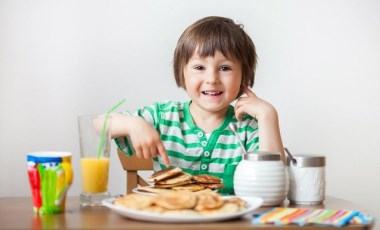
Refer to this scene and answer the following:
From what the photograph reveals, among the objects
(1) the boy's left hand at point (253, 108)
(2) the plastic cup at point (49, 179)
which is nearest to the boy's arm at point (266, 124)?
(1) the boy's left hand at point (253, 108)

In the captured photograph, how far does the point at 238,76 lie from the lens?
169 cm

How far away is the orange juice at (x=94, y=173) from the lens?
1.16m

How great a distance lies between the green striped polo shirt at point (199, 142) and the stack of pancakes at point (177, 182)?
0.39 metres

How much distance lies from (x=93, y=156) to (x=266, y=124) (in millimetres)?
521

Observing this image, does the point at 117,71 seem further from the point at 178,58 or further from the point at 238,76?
the point at 238,76

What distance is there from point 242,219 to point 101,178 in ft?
1.08

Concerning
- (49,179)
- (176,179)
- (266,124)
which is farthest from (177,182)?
(266,124)

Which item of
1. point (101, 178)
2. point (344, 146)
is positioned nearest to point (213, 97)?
point (101, 178)

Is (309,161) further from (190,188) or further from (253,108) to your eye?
(253,108)

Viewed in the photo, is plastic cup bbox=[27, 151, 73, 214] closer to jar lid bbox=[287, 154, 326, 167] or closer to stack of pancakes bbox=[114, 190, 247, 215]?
stack of pancakes bbox=[114, 190, 247, 215]

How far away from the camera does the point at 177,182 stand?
1187 mm

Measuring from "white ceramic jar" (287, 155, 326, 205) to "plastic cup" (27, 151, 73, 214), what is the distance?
47 centimetres

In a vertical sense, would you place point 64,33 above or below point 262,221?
above

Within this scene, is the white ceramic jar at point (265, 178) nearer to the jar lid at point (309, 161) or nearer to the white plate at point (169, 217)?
the jar lid at point (309, 161)
